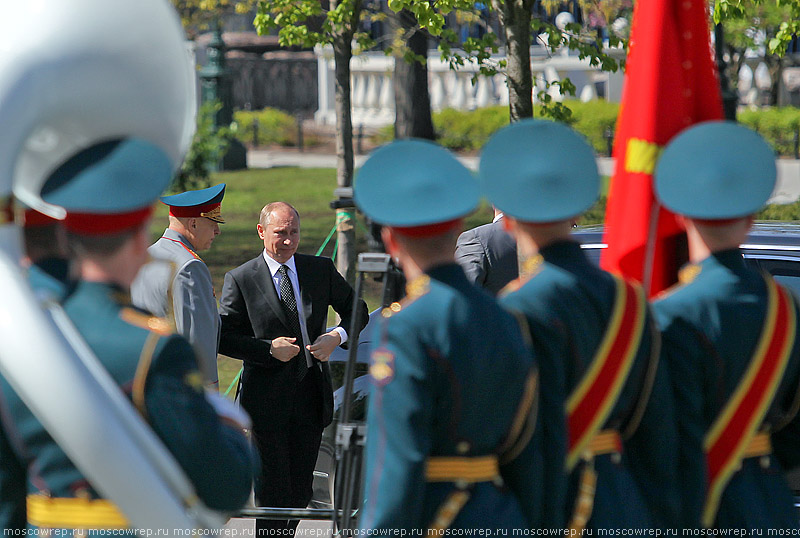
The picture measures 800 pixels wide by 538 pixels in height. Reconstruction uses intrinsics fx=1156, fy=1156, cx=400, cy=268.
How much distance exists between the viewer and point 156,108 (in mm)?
2682

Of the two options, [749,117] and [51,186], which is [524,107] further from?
[749,117]

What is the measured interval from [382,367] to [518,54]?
5438 millimetres

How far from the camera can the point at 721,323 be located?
3.29 metres

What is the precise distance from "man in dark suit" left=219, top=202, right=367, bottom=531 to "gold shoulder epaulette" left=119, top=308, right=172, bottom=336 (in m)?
2.93

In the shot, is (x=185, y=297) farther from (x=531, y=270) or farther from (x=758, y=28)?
(x=758, y=28)

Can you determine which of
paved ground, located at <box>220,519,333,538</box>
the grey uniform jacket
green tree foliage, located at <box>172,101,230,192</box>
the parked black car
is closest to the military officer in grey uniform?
the grey uniform jacket

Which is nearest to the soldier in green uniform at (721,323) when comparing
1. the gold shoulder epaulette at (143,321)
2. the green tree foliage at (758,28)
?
the gold shoulder epaulette at (143,321)

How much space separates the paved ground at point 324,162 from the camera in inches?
759

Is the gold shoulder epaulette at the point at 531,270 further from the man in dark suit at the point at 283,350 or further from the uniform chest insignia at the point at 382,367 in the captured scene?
the man in dark suit at the point at 283,350

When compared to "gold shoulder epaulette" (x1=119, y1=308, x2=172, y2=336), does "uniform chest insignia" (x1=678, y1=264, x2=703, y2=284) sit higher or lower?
lower

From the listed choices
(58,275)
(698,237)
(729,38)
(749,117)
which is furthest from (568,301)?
(729,38)

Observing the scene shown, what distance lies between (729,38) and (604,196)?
8737 mm

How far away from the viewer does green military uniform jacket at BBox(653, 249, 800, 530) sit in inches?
130

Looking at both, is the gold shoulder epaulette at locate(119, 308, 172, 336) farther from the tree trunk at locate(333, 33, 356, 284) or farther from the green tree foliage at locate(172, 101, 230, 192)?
the green tree foliage at locate(172, 101, 230, 192)
